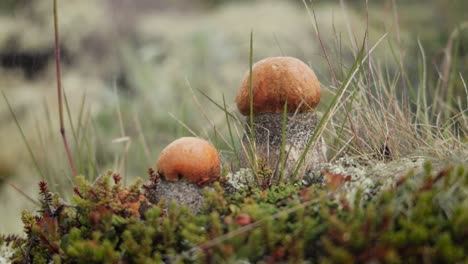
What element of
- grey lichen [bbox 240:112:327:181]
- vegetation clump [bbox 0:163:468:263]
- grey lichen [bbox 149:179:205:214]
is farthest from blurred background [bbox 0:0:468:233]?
vegetation clump [bbox 0:163:468:263]

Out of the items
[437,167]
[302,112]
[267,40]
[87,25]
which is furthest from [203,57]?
[437,167]

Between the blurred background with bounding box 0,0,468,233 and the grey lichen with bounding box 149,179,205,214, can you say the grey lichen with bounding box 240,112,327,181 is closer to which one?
the grey lichen with bounding box 149,179,205,214

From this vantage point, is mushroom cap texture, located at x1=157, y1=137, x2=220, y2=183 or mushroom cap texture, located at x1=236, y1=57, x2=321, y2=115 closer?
mushroom cap texture, located at x1=157, y1=137, x2=220, y2=183

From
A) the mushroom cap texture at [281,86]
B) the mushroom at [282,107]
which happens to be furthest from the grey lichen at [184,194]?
the mushroom cap texture at [281,86]

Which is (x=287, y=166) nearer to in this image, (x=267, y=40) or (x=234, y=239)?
(x=234, y=239)

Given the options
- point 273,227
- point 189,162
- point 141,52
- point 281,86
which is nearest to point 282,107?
point 281,86

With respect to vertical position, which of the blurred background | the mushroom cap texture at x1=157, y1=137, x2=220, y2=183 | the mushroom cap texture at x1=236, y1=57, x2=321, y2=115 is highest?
the mushroom cap texture at x1=236, y1=57, x2=321, y2=115
